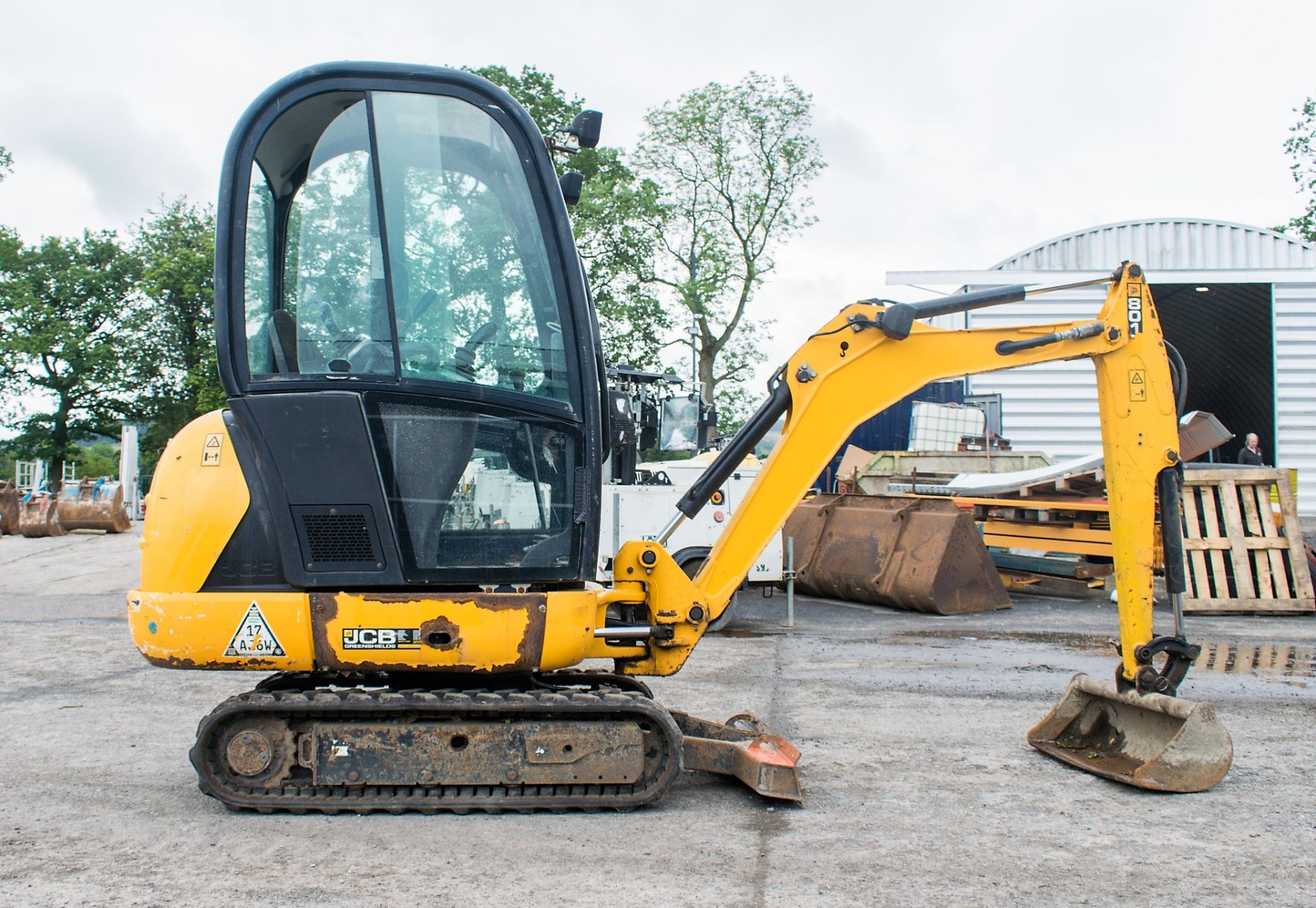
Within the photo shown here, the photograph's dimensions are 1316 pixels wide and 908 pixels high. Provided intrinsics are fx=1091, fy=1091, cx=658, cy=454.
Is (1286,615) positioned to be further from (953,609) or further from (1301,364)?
(1301,364)

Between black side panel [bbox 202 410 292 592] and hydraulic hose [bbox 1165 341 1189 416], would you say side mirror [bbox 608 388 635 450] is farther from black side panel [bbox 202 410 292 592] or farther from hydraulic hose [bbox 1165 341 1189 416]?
hydraulic hose [bbox 1165 341 1189 416]

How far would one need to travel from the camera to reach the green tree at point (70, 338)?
4488 centimetres

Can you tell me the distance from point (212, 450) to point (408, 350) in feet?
3.07

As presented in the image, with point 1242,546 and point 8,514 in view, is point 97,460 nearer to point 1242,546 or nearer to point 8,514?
point 8,514

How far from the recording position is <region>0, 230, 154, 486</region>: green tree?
44875 mm

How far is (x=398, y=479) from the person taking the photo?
4.44m

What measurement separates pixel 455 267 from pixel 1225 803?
396cm

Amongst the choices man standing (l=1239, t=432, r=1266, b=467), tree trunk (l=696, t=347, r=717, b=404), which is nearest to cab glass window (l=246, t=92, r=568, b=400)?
man standing (l=1239, t=432, r=1266, b=467)

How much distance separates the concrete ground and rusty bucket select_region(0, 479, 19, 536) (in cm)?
1530

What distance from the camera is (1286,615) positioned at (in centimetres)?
1139

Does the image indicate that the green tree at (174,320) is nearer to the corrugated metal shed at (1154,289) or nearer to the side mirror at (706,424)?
the corrugated metal shed at (1154,289)

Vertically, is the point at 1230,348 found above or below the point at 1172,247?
below

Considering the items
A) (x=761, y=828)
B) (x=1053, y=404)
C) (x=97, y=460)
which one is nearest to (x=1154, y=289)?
(x=1053, y=404)

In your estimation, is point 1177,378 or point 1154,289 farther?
point 1154,289
